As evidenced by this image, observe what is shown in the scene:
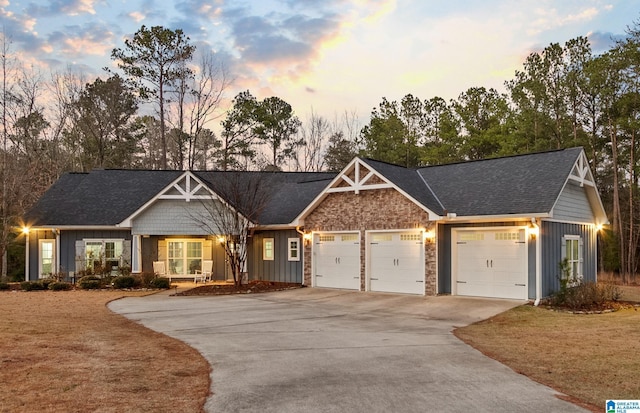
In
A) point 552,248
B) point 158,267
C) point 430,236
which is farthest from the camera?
point 158,267

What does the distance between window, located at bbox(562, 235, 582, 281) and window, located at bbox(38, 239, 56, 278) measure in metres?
20.8

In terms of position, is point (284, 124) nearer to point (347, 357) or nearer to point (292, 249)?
point (292, 249)

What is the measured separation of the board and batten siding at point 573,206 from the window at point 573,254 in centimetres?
68

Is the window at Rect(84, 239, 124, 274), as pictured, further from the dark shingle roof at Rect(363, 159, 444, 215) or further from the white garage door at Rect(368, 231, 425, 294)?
the dark shingle roof at Rect(363, 159, 444, 215)

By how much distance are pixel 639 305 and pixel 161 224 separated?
59.8ft

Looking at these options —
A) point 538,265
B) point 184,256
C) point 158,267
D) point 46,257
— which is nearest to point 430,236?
point 538,265

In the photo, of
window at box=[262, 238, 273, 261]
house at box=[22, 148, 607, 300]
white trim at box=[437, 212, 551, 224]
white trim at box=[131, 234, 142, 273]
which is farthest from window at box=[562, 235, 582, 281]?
white trim at box=[131, 234, 142, 273]

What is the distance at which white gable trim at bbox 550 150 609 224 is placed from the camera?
16.7 metres

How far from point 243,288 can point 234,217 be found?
2.97m

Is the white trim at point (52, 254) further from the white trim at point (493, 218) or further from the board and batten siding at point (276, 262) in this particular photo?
the white trim at point (493, 218)

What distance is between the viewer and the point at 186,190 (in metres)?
22.2

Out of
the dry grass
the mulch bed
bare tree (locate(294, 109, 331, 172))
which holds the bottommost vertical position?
the mulch bed

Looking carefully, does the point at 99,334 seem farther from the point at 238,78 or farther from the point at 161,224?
the point at 238,78

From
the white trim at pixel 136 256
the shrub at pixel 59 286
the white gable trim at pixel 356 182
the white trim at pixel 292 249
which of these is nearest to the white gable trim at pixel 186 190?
the white trim at pixel 136 256
